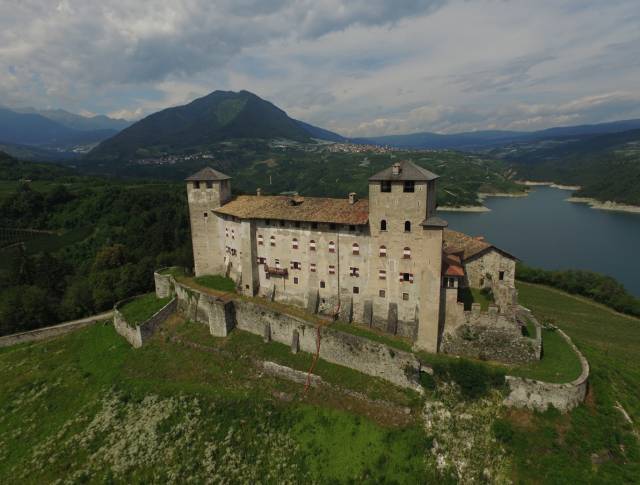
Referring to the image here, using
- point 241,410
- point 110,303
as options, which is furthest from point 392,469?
point 110,303

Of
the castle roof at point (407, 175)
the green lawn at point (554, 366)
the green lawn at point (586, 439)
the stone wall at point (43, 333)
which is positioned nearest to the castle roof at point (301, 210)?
the castle roof at point (407, 175)

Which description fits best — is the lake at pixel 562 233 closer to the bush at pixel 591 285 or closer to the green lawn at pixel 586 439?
the bush at pixel 591 285

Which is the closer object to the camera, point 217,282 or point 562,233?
point 217,282

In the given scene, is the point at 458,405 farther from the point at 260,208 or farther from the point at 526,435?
the point at 260,208

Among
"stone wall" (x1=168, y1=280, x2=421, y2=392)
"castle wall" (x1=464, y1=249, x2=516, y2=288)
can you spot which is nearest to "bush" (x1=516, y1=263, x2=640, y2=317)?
"castle wall" (x1=464, y1=249, x2=516, y2=288)

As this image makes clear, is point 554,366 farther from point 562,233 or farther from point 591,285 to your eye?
point 562,233

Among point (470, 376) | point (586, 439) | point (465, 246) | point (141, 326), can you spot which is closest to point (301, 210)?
point (465, 246)
